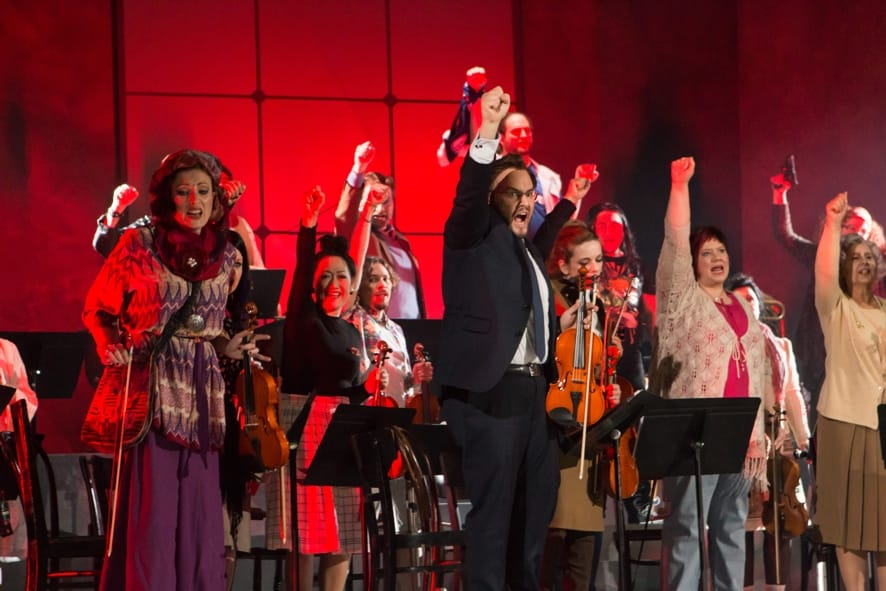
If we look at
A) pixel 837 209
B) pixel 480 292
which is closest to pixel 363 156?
pixel 837 209

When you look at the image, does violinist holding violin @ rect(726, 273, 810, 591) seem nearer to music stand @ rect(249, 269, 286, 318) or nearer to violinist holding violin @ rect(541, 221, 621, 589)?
violinist holding violin @ rect(541, 221, 621, 589)

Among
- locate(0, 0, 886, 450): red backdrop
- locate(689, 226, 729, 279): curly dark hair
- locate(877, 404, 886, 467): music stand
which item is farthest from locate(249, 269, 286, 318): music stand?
locate(877, 404, 886, 467): music stand

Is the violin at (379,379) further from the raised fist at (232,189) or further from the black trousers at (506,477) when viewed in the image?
the black trousers at (506,477)

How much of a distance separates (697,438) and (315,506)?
1.44 meters

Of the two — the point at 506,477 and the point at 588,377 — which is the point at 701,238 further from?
the point at 506,477

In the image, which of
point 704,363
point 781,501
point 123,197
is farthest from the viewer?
point 123,197

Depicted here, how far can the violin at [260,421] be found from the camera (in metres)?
4.05

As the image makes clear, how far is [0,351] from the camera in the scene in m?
5.28

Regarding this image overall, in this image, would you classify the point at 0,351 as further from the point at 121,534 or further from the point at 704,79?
the point at 704,79

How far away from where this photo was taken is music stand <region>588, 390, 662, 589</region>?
4102 mm

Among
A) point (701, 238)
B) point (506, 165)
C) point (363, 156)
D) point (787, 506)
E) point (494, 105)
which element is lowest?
point (787, 506)

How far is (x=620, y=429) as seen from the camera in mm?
4215

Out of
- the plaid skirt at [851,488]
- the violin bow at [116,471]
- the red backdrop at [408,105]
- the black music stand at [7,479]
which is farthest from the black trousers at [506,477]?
the red backdrop at [408,105]

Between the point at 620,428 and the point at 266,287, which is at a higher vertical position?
the point at 266,287
